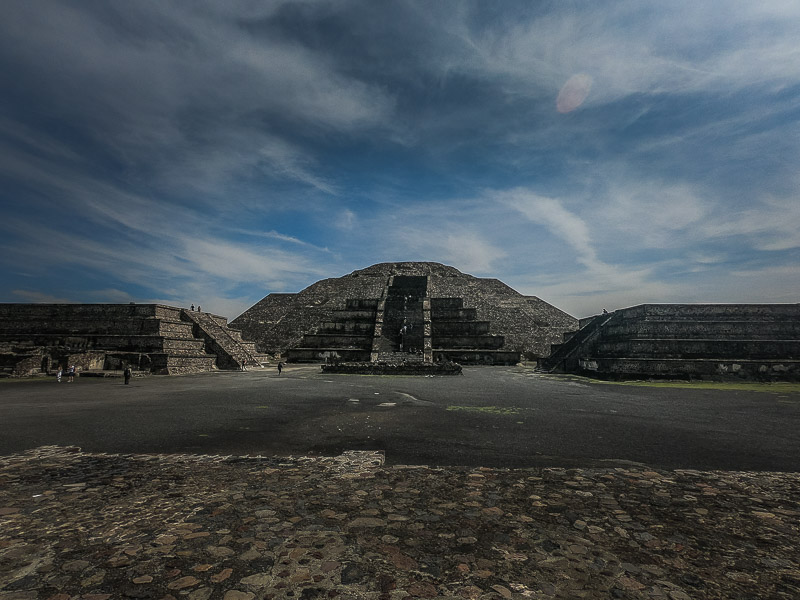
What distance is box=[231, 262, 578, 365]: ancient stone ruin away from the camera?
2703cm

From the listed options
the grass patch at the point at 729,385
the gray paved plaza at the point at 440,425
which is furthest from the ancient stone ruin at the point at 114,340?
the grass patch at the point at 729,385

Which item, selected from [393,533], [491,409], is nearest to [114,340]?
[491,409]

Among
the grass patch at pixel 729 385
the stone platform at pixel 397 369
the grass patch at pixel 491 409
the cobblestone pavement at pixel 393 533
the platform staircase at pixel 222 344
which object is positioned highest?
the platform staircase at pixel 222 344

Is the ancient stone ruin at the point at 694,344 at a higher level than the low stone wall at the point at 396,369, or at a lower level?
higher

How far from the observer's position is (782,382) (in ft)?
46.3

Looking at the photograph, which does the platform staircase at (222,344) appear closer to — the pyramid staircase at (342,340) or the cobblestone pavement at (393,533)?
the pyramid staircase at (342,340)

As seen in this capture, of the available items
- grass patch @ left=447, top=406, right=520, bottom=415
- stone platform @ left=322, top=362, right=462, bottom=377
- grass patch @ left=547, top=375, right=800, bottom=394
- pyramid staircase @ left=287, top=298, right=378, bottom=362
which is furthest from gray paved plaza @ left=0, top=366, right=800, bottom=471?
pyramid staircase @ left=287, top=298, right=378, bottom=362

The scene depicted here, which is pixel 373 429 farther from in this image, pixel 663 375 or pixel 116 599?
pixel 663 375

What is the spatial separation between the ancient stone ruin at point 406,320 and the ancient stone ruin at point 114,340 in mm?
5807

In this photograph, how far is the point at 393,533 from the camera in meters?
2.86

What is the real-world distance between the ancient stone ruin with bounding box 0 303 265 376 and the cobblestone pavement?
55.9 feet

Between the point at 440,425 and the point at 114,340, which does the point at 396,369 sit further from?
the point at 114,340

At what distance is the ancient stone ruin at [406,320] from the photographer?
27.0 metres

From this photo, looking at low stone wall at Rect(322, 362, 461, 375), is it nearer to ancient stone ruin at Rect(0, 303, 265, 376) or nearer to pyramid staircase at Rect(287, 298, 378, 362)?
pyramid staircase at Rect(287, 298, 378, 362)
